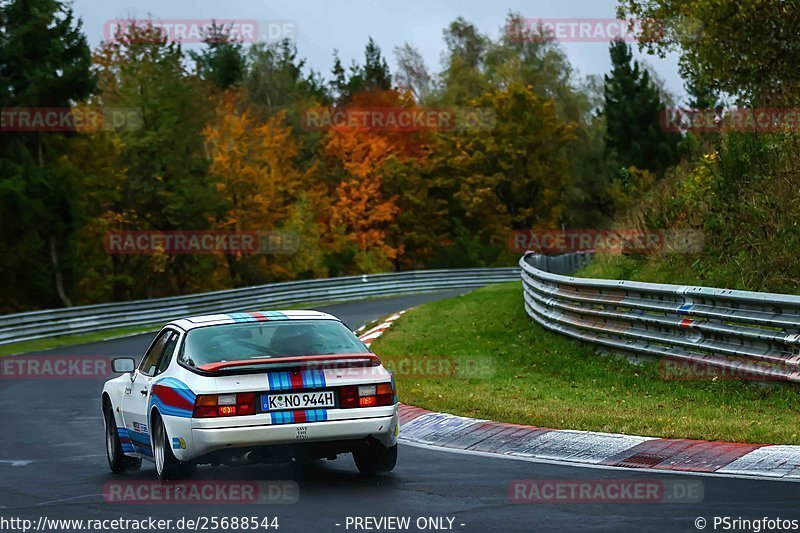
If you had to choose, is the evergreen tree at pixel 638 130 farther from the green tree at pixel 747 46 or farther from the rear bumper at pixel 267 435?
the rear bumper at pixel 267 435

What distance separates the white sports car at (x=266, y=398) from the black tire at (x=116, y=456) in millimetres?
790

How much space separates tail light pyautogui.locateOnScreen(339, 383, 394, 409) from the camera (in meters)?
9.90

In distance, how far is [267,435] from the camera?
9625 millimetres

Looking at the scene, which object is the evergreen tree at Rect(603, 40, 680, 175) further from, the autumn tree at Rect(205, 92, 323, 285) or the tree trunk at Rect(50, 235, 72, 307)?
the tree trunk at Rect(50, 235, 72, 307)

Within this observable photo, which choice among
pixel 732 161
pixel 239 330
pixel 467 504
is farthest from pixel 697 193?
pixel 467 504

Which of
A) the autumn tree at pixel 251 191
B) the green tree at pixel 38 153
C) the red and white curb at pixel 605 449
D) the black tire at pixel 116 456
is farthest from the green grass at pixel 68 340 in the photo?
the autumn tree at pixel 251 191

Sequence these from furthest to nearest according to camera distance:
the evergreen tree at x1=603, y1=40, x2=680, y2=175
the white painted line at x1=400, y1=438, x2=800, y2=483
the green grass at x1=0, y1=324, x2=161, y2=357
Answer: the evergreen tree at x1=603, y1=40, x2=680, y2=175 < the green grass at x1=0, y1=324, x2=161, y2=357 < the white painted line at x1=400, y1=438, x2=800, y2=483

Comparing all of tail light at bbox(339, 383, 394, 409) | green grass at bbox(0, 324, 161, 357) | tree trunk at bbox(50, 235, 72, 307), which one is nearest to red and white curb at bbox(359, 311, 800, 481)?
tail light at bbox(339, 383, 394, 409)

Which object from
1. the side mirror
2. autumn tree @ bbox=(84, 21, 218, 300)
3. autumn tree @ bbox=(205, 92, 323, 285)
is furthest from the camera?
autumn tree @ bbox=(205, 92, 323, 285)

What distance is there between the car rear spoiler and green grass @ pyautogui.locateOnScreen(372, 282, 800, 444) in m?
2.58

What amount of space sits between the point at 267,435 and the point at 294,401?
12.8 inches

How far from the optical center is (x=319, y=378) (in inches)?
388

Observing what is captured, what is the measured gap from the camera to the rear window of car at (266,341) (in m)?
10.3

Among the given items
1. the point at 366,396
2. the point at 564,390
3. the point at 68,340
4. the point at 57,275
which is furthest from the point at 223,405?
the point at 57,275
